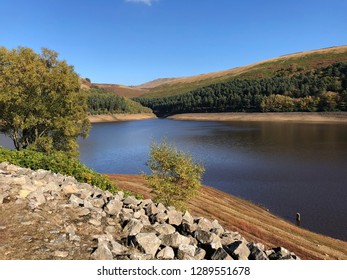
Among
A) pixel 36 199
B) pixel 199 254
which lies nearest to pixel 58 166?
pixel 36 199

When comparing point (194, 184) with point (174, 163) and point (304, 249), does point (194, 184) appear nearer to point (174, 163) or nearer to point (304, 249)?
point (174, 163)

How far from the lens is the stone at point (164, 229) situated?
42.6 feet

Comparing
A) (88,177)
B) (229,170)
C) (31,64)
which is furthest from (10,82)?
(229,170)

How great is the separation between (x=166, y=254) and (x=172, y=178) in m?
18.0

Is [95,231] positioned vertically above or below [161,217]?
above

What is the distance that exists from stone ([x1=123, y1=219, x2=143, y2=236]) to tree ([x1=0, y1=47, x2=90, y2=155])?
29276 mm

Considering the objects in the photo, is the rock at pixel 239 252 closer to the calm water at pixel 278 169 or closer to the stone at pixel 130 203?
the stone at pixel 130 203

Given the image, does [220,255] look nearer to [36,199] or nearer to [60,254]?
[60,254]

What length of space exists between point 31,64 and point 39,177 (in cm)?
2520

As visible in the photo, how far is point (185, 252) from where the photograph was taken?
1132 centimetres

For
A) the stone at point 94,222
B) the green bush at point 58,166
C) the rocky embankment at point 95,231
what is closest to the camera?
the rocky embankment at point 95,231

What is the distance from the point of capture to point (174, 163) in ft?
96.3

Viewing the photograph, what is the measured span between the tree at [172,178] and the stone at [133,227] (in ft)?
49.0

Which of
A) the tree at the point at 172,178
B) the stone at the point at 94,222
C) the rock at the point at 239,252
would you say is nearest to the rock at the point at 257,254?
the rock at the point at 239,252
